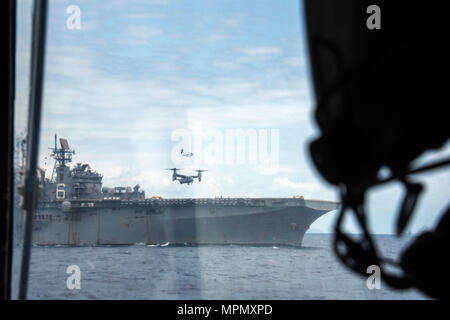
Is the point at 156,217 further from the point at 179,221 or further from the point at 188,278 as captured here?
the point at 188,278

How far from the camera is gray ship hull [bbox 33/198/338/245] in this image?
37.2m

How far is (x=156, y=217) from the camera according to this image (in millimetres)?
39406

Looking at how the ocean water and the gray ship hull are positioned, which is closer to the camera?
the ocean water

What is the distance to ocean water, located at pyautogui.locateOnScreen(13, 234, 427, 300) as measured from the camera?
64.5 ft

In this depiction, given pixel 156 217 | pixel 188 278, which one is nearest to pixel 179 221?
pixel 156 217

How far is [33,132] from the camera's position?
1888mm

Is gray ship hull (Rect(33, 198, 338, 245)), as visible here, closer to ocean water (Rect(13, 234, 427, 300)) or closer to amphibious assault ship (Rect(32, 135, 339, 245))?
amphibious assault ship (Rect(32, 135, 339, 245))

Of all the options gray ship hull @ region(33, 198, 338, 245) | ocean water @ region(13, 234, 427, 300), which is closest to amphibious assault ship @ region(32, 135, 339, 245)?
gray ship hull @ region(33, 198, 338, 245)

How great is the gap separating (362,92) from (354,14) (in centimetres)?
13

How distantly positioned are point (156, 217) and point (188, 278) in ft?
44.2

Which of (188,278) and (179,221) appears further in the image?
(179,221)

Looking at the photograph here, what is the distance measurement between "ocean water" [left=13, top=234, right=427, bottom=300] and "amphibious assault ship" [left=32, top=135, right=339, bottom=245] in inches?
53.0
